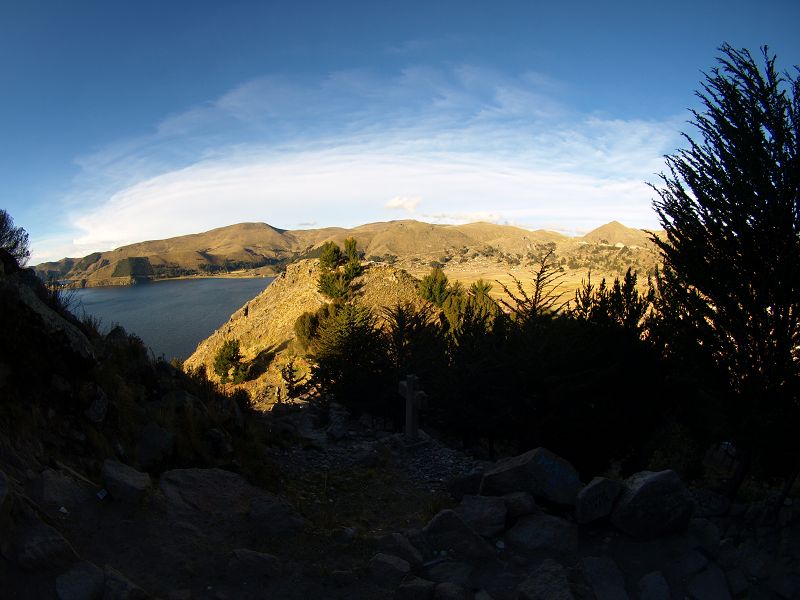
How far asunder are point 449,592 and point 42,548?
374cm

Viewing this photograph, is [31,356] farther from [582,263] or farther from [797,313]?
[582,263]

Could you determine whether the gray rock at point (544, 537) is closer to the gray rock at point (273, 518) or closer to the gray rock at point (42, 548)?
the gray rock at point (273, 518)

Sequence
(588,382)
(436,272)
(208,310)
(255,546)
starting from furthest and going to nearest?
(208,310) → (436,272) → (588,382) → (255,546)

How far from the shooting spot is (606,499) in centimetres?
596

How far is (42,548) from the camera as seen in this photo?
411 centimetres

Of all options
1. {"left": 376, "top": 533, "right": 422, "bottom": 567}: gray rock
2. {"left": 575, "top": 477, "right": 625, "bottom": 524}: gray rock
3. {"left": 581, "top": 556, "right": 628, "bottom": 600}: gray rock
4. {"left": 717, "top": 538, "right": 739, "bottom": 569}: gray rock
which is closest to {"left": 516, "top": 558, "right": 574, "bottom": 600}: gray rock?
{"left": 581, "top": 556, "right": 628, "bottom": 600}: gray rock

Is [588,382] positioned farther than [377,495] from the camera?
Yes

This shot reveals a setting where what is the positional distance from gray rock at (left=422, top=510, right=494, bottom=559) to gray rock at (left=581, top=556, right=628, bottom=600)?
1076 millimetres

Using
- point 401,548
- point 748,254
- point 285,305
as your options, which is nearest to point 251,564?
point 401,548

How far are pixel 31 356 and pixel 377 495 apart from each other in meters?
5.84

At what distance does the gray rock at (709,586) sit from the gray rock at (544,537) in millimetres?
1212

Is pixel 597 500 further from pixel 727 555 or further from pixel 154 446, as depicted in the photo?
pixel 154 446

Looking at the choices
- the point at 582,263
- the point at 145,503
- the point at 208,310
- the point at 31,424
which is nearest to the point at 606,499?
the point at 145,503

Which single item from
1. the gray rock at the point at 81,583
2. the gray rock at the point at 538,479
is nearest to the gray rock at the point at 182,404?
the gray rock at the point at 81,583
